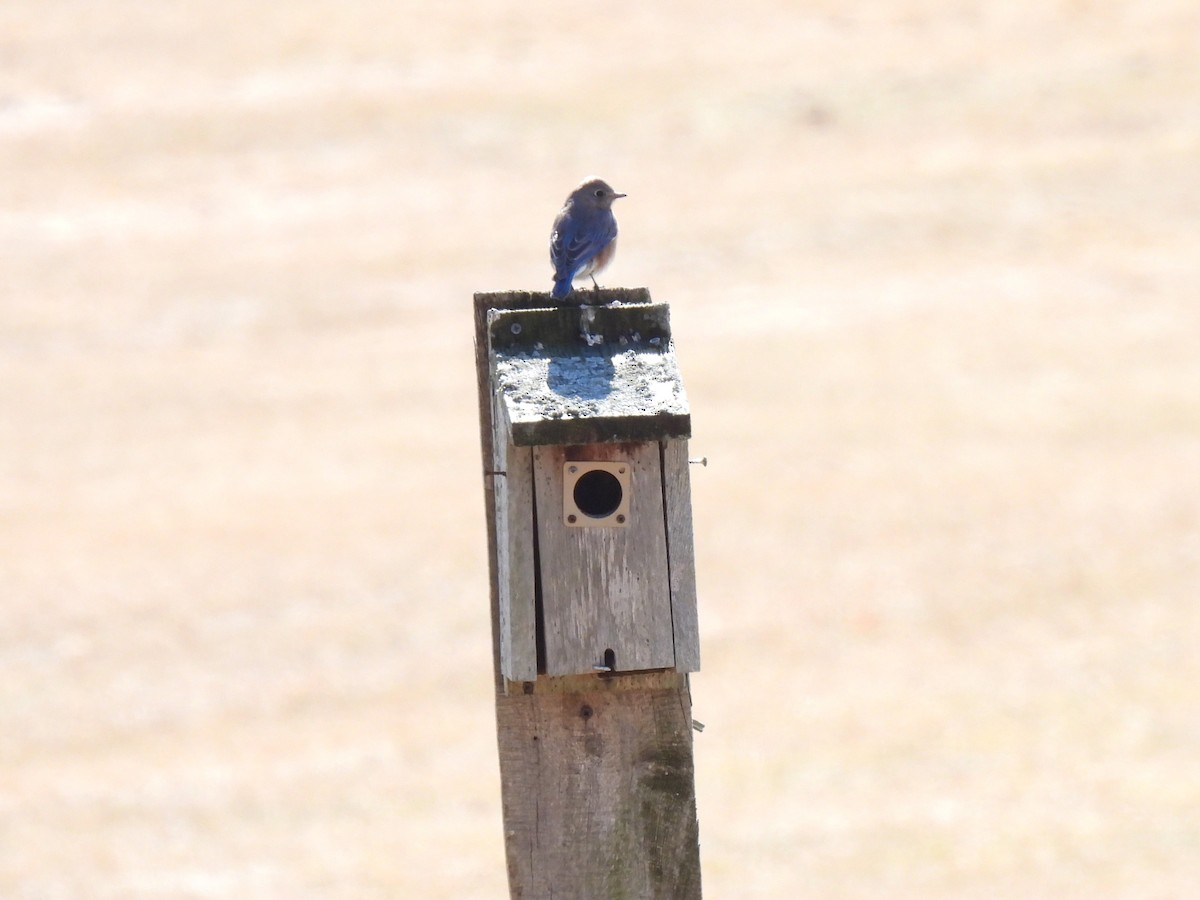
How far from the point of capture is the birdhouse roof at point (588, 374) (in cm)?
398

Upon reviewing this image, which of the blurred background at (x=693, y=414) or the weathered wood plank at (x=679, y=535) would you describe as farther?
the blurred background at (x=693, y=414)

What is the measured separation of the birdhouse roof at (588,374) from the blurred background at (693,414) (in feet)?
21.9

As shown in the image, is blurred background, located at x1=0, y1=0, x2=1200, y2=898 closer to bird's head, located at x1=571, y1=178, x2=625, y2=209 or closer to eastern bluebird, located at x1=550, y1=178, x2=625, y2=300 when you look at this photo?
bird's head, located at x1=571, y1=178, x2=625, y2=209

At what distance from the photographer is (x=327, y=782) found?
1199 cm

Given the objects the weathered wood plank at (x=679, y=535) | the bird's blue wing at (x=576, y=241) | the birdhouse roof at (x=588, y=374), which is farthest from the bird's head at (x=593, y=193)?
the weathered wood plank at (x=679, y=535)

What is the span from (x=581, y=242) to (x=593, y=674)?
2661 millimetres

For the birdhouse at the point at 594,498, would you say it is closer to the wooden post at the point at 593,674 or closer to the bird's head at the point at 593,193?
the wooden post at the point at 593,674

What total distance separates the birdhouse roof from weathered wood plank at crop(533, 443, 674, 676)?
114 mm

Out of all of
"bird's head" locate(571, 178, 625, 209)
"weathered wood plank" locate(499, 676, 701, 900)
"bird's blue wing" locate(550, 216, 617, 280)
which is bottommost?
"weathered wood plank" locate(499, 676, 701, 900)

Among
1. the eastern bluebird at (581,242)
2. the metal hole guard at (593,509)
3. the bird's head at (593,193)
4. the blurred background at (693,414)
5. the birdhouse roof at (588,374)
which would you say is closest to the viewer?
the birdhouse roof at (588,374)

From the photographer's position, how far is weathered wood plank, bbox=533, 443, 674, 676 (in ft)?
13.3

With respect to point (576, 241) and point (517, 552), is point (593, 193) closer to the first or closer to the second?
point (576, 241)

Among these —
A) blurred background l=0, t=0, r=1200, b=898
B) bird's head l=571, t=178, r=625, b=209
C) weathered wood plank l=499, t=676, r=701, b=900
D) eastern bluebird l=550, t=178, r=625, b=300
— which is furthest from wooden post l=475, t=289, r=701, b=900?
blurred background l=0, t=0, r=1200, b=898

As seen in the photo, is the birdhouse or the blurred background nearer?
the birdhouse
